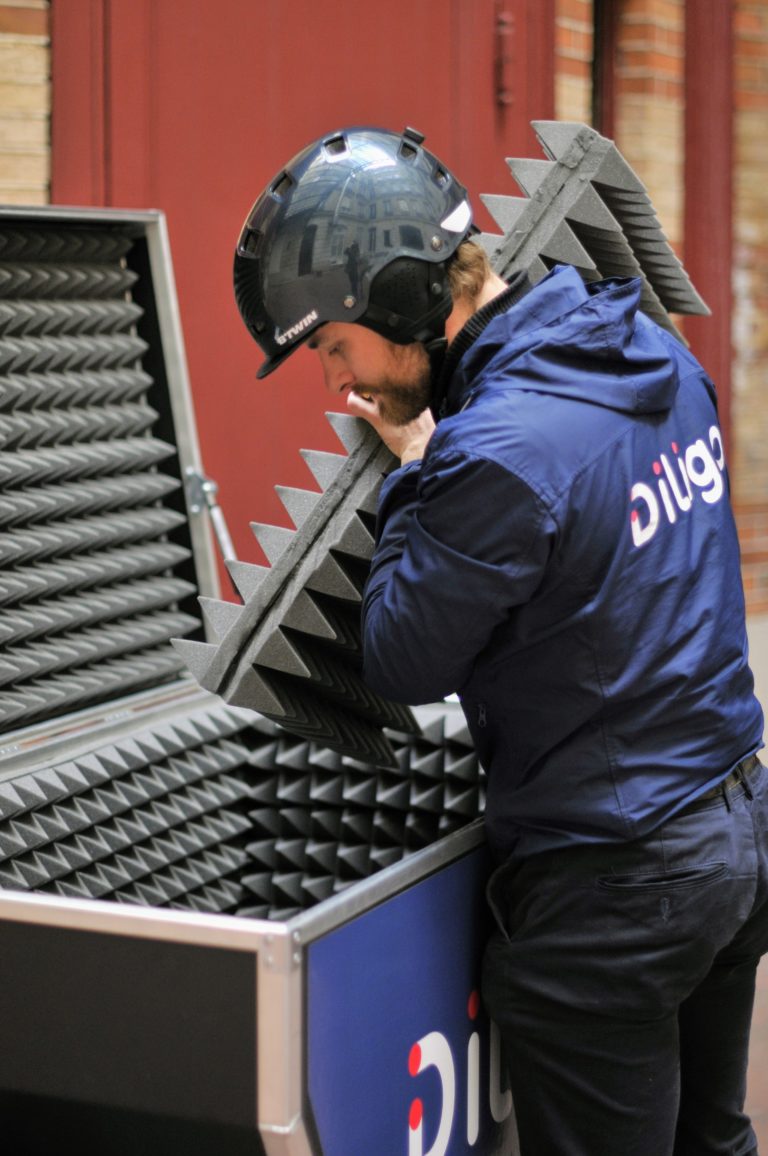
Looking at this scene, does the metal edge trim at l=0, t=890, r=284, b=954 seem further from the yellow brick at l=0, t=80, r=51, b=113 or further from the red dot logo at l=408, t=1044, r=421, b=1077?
the yellow brick at l=0, t=80, r=51, b=113

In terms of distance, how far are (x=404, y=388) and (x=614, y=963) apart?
29.7 inches

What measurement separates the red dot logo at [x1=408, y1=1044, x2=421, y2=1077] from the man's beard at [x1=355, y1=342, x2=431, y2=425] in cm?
77

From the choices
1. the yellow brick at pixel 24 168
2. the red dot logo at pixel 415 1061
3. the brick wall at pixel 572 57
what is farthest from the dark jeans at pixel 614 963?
the brick wall at pixel 572 57

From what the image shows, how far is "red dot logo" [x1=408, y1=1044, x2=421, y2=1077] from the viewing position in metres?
1.86

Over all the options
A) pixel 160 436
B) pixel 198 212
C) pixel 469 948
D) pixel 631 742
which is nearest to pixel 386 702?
pixel 469 948

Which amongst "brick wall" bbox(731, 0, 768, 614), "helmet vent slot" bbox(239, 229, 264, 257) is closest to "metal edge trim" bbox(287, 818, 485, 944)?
"helmet vent slot" bbox(239, 229, 264, 257)

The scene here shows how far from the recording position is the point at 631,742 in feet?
6.07

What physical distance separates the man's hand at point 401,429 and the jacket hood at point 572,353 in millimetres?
65

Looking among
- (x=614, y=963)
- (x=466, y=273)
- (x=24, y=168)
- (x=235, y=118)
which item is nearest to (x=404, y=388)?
(x=466, y=273)

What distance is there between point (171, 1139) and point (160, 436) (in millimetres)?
1637

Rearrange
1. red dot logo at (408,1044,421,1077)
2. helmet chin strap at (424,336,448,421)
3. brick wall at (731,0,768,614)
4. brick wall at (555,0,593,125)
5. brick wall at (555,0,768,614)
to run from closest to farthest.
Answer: red dot logo at (408,1044,421,1077) < helmet chin strap at (424,336,448,421) < brick wall at (555,0,593,125) < brick wall at (555,0,768,614) < brick wall at (731,0,768,614)

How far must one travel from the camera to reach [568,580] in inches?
70.7

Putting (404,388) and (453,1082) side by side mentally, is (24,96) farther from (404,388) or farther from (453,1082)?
(453,1082)

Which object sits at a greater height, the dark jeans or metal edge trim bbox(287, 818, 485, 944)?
metal edge trim bbox(287, 818, 485, 944)
